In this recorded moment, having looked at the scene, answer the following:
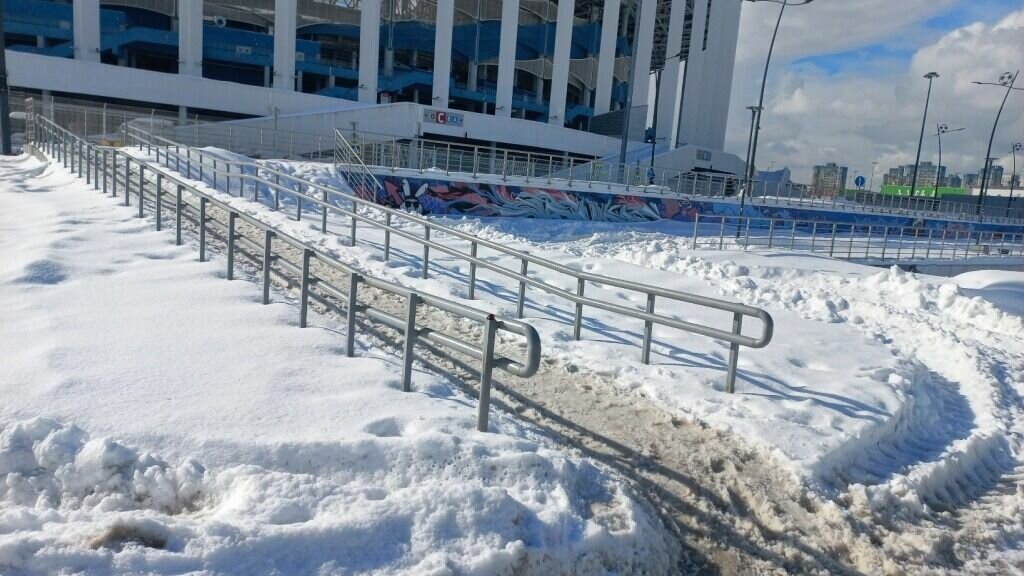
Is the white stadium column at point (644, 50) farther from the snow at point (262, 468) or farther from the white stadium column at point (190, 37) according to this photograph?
the snow at point (262, 468)

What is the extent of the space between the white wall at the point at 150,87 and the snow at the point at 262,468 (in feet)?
111

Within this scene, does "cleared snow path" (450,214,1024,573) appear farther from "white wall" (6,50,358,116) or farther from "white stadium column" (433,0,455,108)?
"white stadium column" (433,0,455,108)

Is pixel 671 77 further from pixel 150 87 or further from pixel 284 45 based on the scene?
pixel 150 87

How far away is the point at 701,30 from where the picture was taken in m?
59.8

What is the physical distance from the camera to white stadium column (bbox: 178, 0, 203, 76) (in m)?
36.9

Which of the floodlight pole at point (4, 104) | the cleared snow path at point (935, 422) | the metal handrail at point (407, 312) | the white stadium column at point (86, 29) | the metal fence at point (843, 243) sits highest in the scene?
the white stadium column at point (86, 29)

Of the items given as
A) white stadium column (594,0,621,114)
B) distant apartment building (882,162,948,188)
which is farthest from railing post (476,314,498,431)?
distant apartment building (882,162,948,188)

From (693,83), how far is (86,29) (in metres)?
Answer: 45.1

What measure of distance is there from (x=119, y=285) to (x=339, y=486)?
15.6ft

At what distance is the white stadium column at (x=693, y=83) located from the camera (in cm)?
5975

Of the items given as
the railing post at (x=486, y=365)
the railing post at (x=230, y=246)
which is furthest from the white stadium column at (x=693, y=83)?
the railing post at (x=486, y=365)

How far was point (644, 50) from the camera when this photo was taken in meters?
55.3

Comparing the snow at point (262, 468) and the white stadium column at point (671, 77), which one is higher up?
the white stadium column at point (671, 77)

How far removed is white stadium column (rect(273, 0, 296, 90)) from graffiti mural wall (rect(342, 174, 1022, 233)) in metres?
19.4
